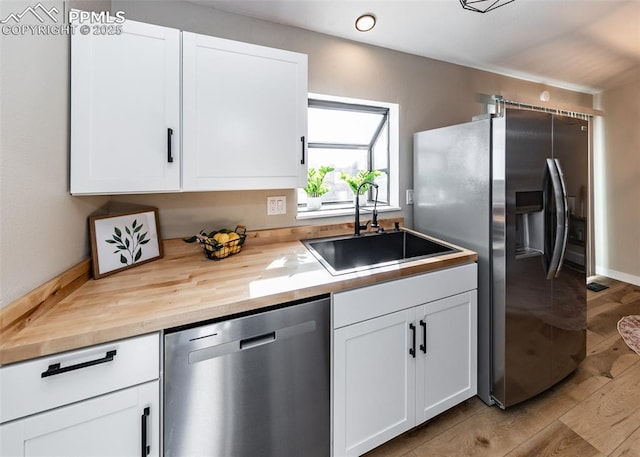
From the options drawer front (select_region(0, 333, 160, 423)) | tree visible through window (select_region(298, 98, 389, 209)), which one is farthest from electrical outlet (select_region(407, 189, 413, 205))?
drawer front (select_region(0, 333, 160, 423))

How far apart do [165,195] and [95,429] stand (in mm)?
1101

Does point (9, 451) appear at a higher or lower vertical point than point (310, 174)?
lower

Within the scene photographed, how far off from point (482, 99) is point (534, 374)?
2285mm

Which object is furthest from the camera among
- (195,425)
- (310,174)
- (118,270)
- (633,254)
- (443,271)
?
(633,254)

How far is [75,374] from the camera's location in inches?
31.2

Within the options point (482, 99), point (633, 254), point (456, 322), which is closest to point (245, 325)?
point (456, 322)

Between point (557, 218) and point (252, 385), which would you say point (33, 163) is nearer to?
point (252, 385)

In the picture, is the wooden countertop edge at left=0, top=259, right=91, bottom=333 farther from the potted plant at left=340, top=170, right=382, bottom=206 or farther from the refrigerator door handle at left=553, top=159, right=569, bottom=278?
the refrigerator door handle at left=553, top=159, right=569, bottom=278

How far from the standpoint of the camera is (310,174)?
2.11m

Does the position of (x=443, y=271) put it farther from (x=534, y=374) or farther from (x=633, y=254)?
(x=633, y=254)

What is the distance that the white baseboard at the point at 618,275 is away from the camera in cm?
337

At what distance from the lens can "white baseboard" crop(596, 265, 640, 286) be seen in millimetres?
3365

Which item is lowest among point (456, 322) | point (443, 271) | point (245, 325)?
point (456, 322)

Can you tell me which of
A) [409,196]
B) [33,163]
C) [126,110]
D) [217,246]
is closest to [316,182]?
[409,196]
